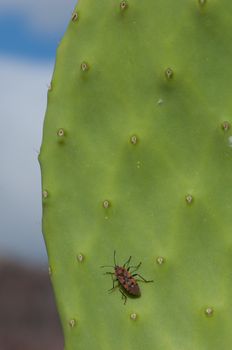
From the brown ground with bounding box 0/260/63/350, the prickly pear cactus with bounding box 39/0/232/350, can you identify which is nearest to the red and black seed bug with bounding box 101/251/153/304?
the prickly pear cactus with bounding box 39/0/232/350

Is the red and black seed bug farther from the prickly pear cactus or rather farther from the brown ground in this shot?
the brown ground

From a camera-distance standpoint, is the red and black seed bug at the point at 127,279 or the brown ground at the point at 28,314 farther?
the brown ground at the point at 28,314

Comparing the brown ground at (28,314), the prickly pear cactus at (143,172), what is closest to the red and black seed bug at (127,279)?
the prickly pear cactus at (143,172)

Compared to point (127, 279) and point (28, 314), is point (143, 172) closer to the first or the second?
point (127, 279)

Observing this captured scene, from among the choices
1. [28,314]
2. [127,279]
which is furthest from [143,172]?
[28,314]

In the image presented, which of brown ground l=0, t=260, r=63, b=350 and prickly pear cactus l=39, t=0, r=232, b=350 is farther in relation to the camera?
brown ground l=0, t=260, r=63, b=350

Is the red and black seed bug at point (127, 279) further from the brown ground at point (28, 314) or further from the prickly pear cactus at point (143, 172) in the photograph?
the brown ground at point (28, 314)
